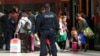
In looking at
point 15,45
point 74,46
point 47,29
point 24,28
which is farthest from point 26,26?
point 47,29

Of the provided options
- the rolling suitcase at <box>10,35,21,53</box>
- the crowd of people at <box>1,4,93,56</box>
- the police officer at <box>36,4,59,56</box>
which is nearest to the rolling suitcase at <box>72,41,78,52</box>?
the crowd of people at <box>1,4,93,56</box>

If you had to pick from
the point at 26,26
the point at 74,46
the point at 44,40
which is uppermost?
the point at 26,26

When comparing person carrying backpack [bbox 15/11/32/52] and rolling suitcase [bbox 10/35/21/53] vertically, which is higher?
person carrying backpack [bbox 15/11/32/52]

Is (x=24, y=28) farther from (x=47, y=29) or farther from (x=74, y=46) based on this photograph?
(x=47, y=29)

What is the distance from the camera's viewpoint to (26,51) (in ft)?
60.4

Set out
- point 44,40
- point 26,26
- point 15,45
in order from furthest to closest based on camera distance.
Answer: point 15,45
point 26,26
point 44,40

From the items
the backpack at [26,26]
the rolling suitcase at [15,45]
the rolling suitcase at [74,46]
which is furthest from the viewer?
the rolling suitcase at [74,46]

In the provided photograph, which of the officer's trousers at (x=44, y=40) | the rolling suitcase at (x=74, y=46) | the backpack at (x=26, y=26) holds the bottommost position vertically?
the rolling suitcase at (x=74, y=46)

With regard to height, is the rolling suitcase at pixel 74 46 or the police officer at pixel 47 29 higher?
the police officer at pixel 47 29

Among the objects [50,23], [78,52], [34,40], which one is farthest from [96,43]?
[50,23]

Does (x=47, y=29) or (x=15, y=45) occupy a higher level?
(x=47, y=29)

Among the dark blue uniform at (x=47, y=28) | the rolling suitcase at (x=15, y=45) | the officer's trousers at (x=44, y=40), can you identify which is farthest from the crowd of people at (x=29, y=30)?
the officer's trousers at (x=44, y=40)

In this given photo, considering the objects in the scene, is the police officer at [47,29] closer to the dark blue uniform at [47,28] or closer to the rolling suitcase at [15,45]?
the dark blue uniform at [47,28]

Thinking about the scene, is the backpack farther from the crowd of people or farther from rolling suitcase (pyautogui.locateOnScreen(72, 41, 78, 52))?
rolling suitcase (pyautogui.locateOnScreen(72, 41, 78, 52))
